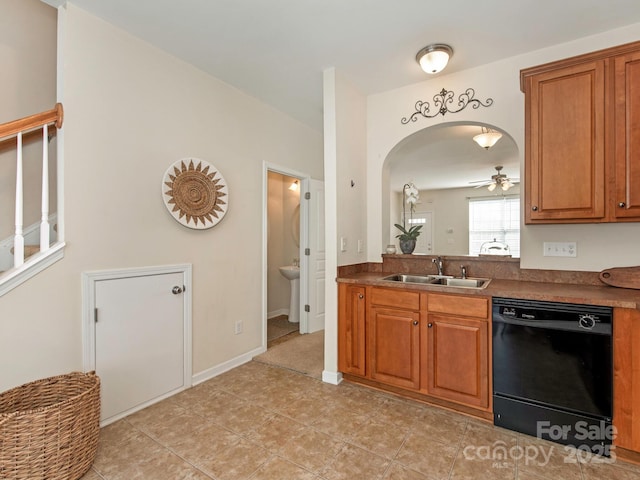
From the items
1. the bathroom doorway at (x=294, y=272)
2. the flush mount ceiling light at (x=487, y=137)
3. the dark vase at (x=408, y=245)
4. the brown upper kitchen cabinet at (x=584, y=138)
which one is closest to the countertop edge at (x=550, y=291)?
the brown upper kitchen cabinet at (x=584, y=138)

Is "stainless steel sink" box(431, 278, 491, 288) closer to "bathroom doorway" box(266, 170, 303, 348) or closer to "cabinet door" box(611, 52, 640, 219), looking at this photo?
"cabinet door" box(611, 52, 640, 219)

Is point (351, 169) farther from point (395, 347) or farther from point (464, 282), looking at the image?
point (395, 347)

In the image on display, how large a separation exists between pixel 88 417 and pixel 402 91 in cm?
334

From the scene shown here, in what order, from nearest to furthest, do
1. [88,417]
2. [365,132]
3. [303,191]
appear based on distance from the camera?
1. [88,417]
2. [365,132]
3. [303,191]

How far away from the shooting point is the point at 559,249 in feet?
7.50

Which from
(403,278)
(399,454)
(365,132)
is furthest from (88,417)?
(365,132)

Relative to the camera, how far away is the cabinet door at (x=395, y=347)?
90.5 inches

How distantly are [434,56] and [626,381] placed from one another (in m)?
2.37

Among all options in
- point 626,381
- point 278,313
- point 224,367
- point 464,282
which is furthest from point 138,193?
point 626,381

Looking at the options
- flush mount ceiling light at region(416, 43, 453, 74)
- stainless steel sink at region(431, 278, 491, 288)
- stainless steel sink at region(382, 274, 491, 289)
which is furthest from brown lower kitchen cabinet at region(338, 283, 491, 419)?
flush mount ceiling light at region(416, 43, 453, 74)

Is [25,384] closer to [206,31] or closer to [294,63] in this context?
[206,31]

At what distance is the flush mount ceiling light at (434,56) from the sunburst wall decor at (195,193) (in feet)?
6.29

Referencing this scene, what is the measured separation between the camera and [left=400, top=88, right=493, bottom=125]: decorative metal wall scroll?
2588mm

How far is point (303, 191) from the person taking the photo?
392 cm
